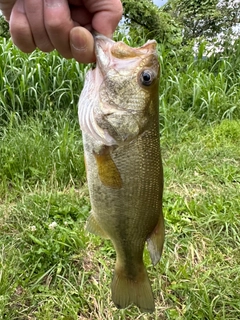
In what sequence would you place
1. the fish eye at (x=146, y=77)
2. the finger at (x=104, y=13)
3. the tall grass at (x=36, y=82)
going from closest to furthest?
the finger at (x=104, y=13)
the fish eye at (x=146, y=77)
the tall grass at (x=36, y=82)

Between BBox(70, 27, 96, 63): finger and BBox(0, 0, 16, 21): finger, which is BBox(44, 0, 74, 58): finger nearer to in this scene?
BBox(70, 27, 96, 63): finger

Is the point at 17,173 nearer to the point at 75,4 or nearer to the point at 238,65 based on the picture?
the point at 75,4

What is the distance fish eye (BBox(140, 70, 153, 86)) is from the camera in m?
1.56

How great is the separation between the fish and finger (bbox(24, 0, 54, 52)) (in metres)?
0.20

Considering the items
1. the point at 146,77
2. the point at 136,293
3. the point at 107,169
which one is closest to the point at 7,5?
the point at 146,77

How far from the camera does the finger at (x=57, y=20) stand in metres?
1.33

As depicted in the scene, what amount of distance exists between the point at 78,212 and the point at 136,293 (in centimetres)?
150

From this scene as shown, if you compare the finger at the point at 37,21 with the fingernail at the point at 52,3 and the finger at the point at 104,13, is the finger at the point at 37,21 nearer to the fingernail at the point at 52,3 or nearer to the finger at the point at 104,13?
the fingernail at the point at 52,3

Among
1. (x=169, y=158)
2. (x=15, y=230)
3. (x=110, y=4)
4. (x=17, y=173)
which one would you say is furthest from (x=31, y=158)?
(x=110, y=4)

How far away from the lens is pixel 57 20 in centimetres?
134

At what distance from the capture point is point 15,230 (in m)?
3.05

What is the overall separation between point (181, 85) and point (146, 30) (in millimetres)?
2073

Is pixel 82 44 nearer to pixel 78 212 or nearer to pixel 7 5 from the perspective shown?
pixel 7 5

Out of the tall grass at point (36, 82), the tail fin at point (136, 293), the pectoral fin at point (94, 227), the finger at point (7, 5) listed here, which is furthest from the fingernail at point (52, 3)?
the tall grass at point (36, 82)
